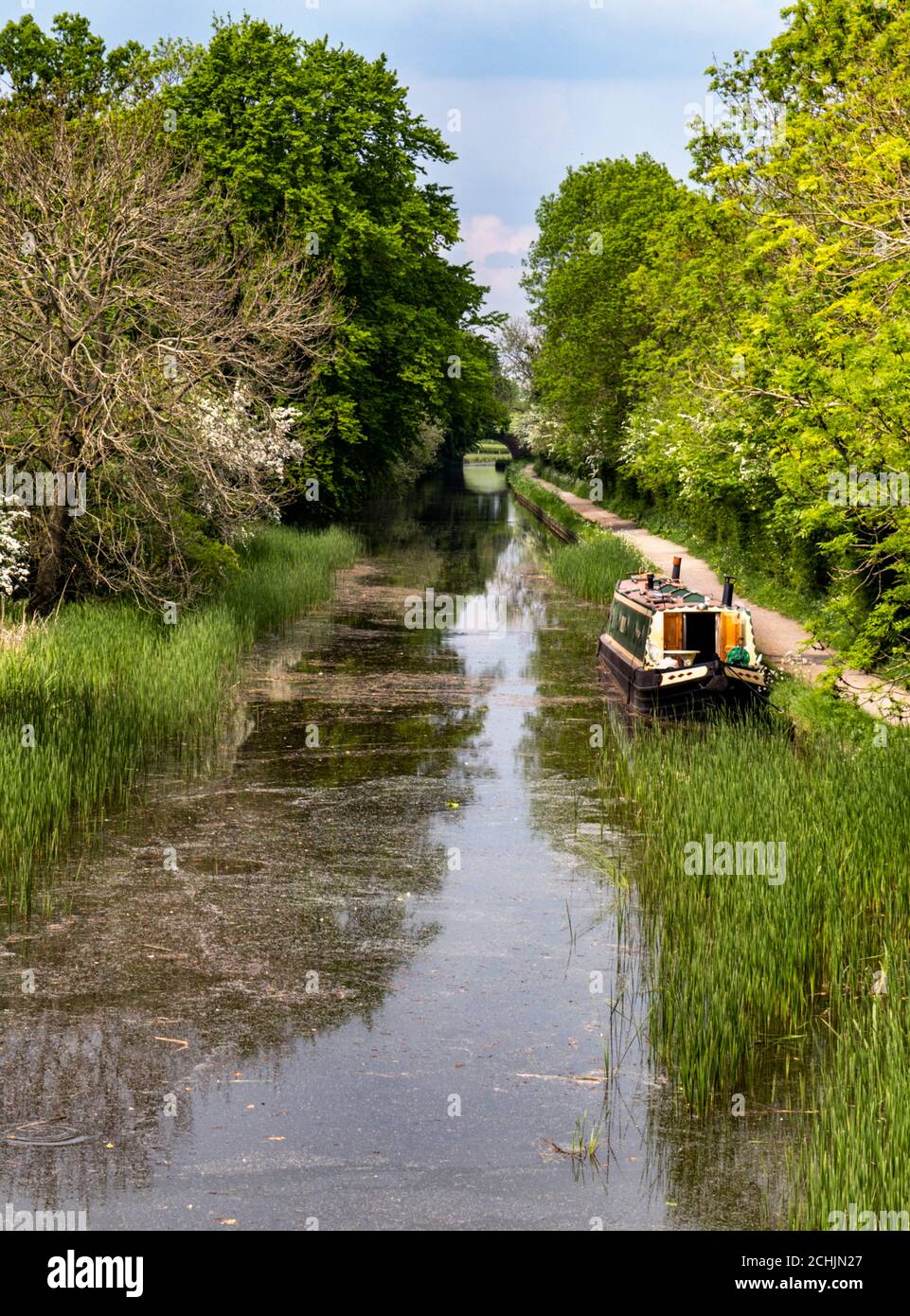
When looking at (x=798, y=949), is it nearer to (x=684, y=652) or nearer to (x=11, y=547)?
(x=684, y=652)

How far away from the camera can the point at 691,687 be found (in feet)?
59.3

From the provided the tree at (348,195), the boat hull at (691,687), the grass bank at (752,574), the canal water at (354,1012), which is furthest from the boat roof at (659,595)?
the tree at (348,195)

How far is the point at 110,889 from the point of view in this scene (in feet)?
39.8

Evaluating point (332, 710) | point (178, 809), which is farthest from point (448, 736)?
point (178, 809)

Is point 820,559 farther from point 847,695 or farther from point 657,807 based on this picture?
point 657,807

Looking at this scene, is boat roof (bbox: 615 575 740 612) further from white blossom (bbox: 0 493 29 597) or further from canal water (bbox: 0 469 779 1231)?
white blossom (bbox: 0 493 29 597)

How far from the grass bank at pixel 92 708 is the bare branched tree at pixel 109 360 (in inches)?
44.1

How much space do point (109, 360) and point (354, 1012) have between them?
13.4 m

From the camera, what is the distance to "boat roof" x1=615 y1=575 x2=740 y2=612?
1967 cm

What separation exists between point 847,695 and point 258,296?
40.7 ft

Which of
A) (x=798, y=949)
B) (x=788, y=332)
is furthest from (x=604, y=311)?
(x=798, y=949)

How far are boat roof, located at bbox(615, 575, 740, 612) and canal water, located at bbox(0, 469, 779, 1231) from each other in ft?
8.35

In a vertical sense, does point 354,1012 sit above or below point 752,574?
below

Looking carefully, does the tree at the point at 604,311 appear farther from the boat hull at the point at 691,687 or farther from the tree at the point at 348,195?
the boat hull at the point at 691,687
